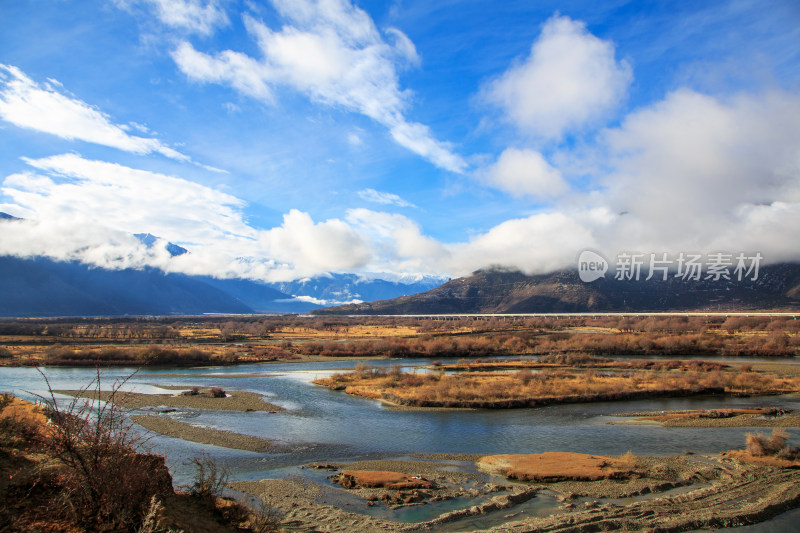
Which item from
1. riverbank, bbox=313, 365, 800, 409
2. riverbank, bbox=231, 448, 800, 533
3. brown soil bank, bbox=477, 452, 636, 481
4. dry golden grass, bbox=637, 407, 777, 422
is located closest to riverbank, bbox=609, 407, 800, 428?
dry golden grass, bbox=637, 407, 777, 422

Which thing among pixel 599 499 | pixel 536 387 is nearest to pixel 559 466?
pixel 599 499

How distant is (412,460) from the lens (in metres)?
24.2

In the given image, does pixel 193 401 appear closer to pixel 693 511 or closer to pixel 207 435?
pixel 207 435

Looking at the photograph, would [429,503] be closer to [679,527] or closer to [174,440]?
[679,527]

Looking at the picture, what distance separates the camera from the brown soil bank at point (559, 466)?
2097 centimetres

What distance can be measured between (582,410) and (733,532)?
20.2 metres

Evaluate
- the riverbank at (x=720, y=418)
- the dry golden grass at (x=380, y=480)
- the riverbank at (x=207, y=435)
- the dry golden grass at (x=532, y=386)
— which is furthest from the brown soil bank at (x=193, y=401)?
the riverbank at (x=720, y=418)

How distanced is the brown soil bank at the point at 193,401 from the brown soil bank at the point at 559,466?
20.6m

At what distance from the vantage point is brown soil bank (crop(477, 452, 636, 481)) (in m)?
21.0

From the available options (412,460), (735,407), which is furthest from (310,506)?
(735,407)

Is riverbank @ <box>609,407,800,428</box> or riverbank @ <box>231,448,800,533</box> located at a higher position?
riverbank @ <box>609,407,800,428</box>

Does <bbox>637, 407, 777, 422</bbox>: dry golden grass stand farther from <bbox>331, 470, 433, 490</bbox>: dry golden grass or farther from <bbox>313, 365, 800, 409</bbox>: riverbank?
<bbox>331, 470, 433, 490</bbox>: dry golden grass

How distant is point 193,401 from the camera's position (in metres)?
39.8

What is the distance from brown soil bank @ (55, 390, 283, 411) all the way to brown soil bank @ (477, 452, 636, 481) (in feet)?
67.4
